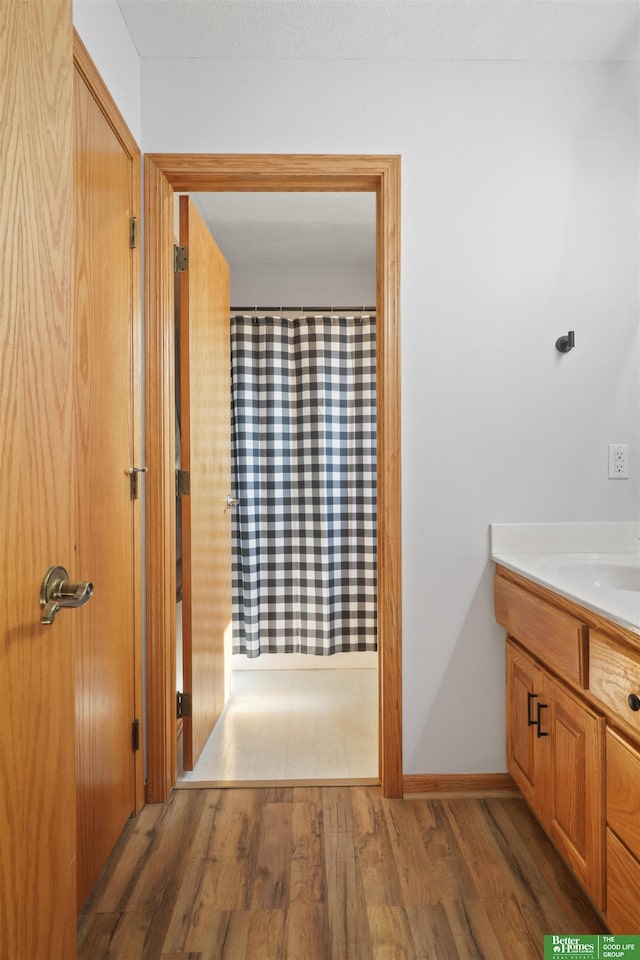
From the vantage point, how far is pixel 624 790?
129cm

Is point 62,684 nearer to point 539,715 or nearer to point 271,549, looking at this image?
point 539,715

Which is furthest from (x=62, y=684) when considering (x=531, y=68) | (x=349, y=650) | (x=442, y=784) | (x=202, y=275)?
(x=349, y=650)

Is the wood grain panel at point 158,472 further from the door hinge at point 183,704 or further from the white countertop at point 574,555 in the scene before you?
the white countertop at point 574,555

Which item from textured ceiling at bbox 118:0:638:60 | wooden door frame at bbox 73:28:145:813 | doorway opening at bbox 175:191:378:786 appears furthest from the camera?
doorway opening at bbox 175:191:378:786

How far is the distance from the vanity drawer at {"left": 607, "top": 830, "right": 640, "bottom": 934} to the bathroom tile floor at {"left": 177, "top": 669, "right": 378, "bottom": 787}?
3.14 feet

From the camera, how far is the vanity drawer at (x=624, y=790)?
4.07ft

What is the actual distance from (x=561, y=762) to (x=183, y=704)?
128cm

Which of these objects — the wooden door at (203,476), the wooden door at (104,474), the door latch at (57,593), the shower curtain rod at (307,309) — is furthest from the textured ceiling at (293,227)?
the door latch at (57,593)

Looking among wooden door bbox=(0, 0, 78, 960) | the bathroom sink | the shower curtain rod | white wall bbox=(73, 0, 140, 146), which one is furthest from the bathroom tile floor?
white wall bbox=(73, 0, 140, 146)

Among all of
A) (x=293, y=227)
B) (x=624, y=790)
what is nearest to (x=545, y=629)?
(x=624, y=790)

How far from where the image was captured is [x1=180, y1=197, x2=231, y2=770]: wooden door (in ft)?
7.34

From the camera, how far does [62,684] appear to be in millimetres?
962

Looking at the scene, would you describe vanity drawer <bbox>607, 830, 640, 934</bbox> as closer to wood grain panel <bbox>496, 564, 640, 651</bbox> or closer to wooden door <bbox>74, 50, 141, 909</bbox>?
wood grain panel <bbox>496, 564, 640, 651</bbox>

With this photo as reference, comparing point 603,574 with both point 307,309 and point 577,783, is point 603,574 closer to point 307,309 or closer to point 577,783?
point 577,783
